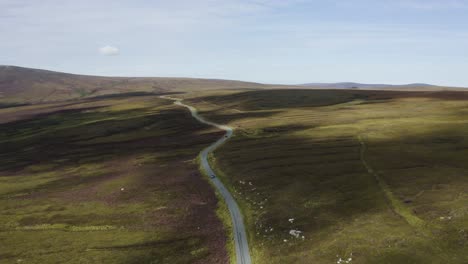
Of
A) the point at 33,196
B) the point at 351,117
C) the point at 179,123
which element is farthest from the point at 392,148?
the point at 179,123

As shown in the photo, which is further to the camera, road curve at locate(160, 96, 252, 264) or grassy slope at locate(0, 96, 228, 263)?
grassy slope at locate(0, 96, 228, 263)

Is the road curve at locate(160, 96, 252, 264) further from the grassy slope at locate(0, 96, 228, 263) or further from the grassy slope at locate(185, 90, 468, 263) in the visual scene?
the grassy slope at locate(0, 96, 228, 263)

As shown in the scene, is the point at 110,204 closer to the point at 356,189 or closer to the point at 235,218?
the point at 235,218

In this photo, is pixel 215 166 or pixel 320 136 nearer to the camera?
pixel 215 166

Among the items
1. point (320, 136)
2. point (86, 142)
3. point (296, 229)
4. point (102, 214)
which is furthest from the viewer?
point (86, 142)

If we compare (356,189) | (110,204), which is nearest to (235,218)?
(356,189)

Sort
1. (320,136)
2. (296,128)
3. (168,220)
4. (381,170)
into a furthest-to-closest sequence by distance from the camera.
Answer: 1. (296,128)
2. (320,136)
3. (381,170)
4. (168,220)

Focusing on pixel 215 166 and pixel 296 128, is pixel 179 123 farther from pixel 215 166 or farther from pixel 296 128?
pixel 215 166

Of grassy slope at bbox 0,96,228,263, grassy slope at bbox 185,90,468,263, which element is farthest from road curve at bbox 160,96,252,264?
grassy slope at bbox 0,96,228,263
